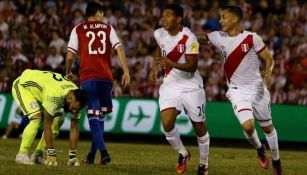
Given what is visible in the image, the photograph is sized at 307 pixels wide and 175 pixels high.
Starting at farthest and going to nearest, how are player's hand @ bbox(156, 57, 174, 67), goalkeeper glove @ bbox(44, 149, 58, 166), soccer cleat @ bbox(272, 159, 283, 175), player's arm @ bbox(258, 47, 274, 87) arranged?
goalkeeper glove @ bbox(44, 149, 58, 166) < soccer cleat @ bbox(272, 159, 283, 175) < player's arm @ bbox(258, 47, 274, 87) < player's hand @ bbox(156, 57, 174, 67)

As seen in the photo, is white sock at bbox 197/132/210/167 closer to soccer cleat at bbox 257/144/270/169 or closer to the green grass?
the green grass

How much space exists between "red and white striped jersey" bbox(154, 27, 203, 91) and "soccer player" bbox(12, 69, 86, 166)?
1429 millimetres

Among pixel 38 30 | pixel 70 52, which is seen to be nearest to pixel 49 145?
pixel 70 52

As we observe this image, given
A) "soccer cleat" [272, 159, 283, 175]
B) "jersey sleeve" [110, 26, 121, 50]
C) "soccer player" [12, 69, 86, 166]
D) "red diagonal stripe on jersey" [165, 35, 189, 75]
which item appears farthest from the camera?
"jersey sleeve" [110, 26, 121, 50]

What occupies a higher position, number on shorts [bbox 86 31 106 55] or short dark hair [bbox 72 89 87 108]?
number on shorts [bbox 86 31 106 55]

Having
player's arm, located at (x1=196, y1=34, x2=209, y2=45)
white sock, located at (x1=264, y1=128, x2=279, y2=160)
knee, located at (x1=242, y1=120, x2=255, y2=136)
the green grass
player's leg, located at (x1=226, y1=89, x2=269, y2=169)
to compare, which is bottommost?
the green grass

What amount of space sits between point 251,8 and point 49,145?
15.4 metres

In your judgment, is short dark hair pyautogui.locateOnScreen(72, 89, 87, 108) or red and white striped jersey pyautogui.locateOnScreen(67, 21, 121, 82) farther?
red and white striped jersey pyautogui.locateOnScreen(67, 21, 121, 82)

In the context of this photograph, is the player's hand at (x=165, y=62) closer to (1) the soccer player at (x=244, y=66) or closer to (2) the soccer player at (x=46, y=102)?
(1) the soccer player at (x=244, y=66)

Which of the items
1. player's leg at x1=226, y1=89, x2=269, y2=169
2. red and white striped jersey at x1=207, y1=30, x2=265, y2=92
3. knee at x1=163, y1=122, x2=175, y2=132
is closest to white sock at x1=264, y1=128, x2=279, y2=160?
player's leg at x1=226, y1=89, x2=269, y2=169

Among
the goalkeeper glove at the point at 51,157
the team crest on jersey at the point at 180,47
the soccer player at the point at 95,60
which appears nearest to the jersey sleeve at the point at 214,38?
the team crest on jersey at the point at 180,47

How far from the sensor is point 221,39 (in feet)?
43.3

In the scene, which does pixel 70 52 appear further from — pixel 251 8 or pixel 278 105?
pixel 251 8

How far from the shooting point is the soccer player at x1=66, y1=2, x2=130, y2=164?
14117mm
